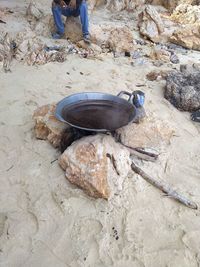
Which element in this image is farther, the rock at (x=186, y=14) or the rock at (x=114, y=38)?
the rock at (x=186, y=14)

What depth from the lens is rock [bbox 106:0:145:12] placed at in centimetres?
858

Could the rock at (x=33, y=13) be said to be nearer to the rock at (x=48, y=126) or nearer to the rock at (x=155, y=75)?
the rock at (x=155, y=75)

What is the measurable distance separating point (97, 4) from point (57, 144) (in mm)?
6360

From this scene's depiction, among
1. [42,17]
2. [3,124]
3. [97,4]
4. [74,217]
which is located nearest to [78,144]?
[74,217]

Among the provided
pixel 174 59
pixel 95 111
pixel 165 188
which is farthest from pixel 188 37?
pixel 165 188

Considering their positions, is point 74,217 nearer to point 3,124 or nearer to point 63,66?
point 3,124

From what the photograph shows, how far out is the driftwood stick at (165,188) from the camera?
290 centimetres

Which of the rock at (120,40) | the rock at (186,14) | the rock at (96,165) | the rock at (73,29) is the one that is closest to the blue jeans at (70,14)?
the rock at (73,29)

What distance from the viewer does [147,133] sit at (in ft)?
11.6

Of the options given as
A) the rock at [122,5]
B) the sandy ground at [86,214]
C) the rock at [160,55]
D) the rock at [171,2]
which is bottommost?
the sandy ground at [86,214]

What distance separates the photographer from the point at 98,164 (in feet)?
9.72

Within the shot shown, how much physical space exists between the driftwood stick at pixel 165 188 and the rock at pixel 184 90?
1680mm

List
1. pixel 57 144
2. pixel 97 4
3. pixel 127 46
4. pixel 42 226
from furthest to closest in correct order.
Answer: pixel 97 4, pixel 127 46, pixel 57 144, pixel 42 226

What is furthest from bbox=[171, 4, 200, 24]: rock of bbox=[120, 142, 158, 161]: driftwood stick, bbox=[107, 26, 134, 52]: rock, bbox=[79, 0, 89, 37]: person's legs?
bbox=[120, 142, 158, 161]: driftwood stick
